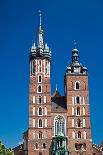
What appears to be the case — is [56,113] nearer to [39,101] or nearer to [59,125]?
[59,125]

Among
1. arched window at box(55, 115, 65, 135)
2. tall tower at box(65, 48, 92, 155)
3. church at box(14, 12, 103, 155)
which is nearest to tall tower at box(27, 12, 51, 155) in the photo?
church at box(14, 12, 103, 155)

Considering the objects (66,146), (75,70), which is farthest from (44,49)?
(66,146)

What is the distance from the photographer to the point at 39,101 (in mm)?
79375

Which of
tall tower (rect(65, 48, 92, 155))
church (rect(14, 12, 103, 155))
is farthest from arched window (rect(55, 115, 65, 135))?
tall tower (rect(65, 48, 92, 155))

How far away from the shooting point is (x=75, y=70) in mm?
82062

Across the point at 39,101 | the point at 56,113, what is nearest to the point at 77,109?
the point at 56,113

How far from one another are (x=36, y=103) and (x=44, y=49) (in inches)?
392

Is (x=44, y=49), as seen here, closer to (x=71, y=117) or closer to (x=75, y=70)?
(x=75, y=70)

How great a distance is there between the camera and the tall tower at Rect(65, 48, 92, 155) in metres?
76.7

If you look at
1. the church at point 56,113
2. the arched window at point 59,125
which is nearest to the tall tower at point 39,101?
the church at point 56,113

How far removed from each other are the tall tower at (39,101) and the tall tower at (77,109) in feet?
11.0

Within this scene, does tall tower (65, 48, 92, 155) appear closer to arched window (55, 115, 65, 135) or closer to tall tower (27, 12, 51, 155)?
arched window (55, 115, 65, 135)

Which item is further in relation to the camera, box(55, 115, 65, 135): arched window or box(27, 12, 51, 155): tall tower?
box(55, 115, 65, 135): arched window

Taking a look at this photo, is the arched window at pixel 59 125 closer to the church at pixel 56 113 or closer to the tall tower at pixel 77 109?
the church at pixel 56 113
